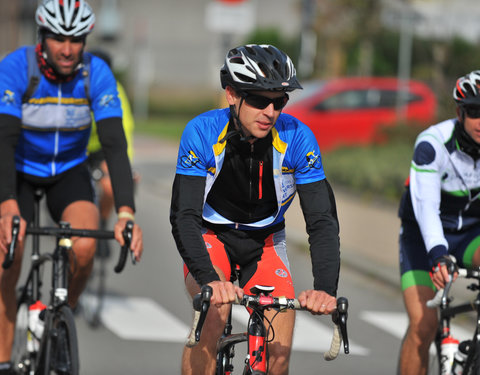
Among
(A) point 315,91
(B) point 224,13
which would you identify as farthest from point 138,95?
(B) point 224,13

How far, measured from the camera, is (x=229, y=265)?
Result: 15.5ft

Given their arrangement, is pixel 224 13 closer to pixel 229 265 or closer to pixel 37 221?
pixel 37 221

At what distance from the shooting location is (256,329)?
4.20 metres

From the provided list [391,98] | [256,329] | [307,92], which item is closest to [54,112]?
[256,329]

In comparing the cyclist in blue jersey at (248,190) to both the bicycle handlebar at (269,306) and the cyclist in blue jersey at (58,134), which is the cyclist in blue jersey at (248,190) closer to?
the bicycle handlebar at (269,306)

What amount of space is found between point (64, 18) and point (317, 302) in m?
2.37

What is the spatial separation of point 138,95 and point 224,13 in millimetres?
35567

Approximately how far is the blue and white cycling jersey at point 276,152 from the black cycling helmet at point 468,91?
3.55ft

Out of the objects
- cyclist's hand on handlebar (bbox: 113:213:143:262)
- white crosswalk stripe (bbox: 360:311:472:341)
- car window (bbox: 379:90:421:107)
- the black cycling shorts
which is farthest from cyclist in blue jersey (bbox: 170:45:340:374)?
car window (bbox: 379:90:421:107)

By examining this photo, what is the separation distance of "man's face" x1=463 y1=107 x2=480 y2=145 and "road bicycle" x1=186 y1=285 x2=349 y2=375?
1551 millimetres

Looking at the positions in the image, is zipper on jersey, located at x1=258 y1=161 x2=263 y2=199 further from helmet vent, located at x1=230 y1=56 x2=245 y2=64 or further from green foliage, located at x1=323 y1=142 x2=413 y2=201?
green foliage, located at x1=323 y1=142 x2=413 y2=201

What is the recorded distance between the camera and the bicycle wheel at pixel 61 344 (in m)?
4.99

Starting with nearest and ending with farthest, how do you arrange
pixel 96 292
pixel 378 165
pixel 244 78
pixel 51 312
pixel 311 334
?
1. pixel 244 78
2. pixel 51 312
3. pixel 311 334
4. pixel 96 292
5. pixel 378 165

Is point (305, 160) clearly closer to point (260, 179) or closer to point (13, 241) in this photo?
point (260, 179)
